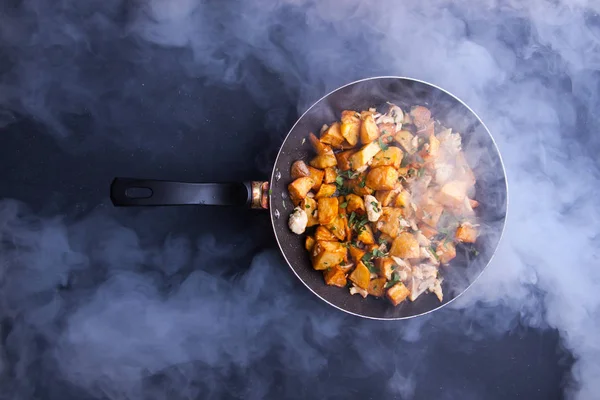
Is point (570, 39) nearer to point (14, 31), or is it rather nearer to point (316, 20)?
point (316, 20)

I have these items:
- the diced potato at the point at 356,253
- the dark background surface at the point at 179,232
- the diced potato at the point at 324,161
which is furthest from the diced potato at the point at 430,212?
the dark background surface at the point at 179,232

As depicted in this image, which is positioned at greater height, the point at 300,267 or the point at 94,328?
the point at 300,267

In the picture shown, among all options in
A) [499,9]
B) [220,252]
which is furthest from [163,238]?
[499,9]

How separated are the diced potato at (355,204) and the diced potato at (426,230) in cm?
22

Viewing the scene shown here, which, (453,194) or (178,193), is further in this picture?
(453,194)

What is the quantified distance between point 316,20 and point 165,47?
57cm

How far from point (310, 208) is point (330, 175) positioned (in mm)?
134

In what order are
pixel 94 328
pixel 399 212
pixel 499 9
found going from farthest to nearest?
pixel 499 9, pixel 94 328, pixel 399 212

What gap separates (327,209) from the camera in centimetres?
191

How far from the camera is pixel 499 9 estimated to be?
7.30 ft

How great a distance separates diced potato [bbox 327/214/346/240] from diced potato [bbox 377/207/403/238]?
12 cm

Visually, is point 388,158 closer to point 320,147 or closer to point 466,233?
point 320,147

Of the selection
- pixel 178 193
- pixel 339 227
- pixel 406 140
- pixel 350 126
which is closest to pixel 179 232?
pixel 178 193

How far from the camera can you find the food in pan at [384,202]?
1.91m
